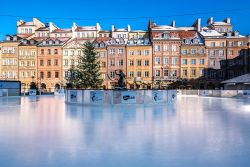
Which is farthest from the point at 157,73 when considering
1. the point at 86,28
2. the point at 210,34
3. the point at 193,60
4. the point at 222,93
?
the point at 86,28

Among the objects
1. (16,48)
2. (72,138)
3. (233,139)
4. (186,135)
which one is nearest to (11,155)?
(72,138)

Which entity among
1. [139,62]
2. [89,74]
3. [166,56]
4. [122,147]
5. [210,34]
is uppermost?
[210,34]

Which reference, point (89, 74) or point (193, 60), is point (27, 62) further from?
point (193, 60)

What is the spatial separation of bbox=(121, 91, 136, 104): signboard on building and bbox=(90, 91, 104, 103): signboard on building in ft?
6.32

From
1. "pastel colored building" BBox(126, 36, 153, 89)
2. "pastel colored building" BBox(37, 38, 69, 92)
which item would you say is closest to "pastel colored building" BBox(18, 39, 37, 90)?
"pastel colored building" BBox(37, 38, 69, 92)

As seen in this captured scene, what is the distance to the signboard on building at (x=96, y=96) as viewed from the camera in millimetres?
21062

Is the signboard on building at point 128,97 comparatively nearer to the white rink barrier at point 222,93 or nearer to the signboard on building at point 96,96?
the signboard on building at point 96,96

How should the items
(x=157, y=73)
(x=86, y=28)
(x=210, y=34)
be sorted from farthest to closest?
(x=86, y=28), (x=210, y=34), (x=157, y=73)

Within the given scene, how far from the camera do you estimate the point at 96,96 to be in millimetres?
21188

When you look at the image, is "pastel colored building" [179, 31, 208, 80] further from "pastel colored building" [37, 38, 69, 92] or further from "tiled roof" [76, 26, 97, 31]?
"pastel colored building" [37, 38, 69, 92]

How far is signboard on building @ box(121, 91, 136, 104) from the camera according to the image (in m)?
20.8

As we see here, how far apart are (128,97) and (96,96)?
9.65 feet

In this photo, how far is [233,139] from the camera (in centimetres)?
753

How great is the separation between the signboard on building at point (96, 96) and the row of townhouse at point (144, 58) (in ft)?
122
